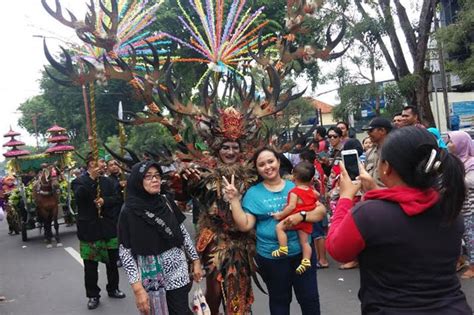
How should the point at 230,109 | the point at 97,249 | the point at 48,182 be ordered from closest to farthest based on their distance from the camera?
the point at 230,109 → the point at 97,249 → the point at 48,182

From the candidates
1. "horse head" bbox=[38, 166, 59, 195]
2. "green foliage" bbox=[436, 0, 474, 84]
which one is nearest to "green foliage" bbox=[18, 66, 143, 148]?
"horse head" bbox=[38, 166, 59, 195]

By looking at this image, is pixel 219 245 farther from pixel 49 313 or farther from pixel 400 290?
pixel 49 313

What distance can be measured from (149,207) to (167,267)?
0.44m

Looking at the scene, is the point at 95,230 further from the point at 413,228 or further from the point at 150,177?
the point at 413,228

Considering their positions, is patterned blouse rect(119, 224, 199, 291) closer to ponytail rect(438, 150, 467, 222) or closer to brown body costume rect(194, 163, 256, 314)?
brown body costume rect(194, 163, 256, 314)

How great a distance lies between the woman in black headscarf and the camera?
3.48 meters

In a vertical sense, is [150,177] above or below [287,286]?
above

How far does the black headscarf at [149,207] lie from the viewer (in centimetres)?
350

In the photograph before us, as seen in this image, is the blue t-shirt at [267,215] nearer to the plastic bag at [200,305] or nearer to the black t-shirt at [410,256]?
the plastic bag at [200,305]

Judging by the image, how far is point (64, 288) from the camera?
6.98m

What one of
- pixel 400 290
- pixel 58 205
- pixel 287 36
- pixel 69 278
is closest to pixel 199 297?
pixel 400 290

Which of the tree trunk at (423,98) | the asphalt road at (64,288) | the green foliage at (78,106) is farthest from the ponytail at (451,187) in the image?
the green foliage at (78,106)

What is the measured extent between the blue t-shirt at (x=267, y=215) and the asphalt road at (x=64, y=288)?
1671 millimetres

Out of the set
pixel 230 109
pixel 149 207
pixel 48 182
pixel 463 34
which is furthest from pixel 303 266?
pixel 463 34
